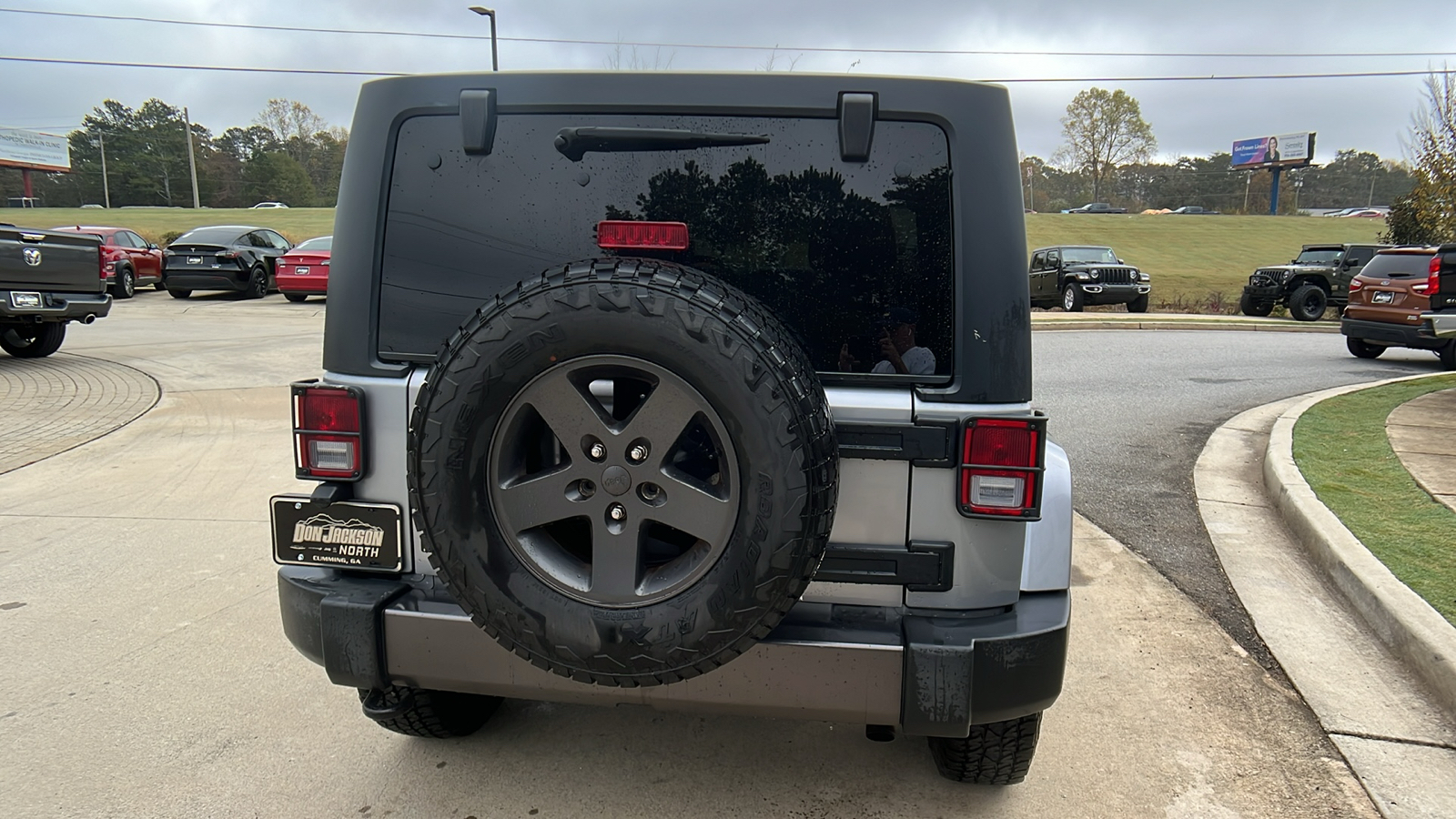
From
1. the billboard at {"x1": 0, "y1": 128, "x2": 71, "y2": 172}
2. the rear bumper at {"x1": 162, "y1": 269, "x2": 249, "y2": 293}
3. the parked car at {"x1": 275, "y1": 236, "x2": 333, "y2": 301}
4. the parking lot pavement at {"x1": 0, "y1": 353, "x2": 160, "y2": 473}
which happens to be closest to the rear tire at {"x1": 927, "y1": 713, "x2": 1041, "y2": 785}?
the parking lot pavement at {"x1": 0, "y1": 353, "x2": 160, "y2": 473}

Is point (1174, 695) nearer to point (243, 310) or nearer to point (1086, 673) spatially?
point (1086, 673)

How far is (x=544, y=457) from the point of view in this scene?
2.27 m

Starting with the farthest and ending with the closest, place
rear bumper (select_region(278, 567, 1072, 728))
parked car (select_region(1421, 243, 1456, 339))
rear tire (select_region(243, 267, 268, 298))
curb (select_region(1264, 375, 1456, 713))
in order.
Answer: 1. rear tire (select_region(243, 267, 268, 298))
2. parked car (select_region(1421, 243, 1456, 339))
3. curb (select_region(1264, 375, 1456, 713))
4. rear bumper (select_region(278, 567, 1072, 728))

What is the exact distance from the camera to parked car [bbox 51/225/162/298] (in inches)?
791

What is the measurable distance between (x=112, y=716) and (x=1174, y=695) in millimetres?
3793

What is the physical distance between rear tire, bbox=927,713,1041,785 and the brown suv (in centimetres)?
1285

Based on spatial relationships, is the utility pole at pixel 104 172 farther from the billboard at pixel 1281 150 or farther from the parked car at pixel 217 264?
the billboard at pixel 1281 150

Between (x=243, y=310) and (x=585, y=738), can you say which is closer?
(x=585, y=738)

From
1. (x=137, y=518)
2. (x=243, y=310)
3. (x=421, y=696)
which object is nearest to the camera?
(x=421, y=696)

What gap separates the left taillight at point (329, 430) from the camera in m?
2.48

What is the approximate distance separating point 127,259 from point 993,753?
76.6 feet

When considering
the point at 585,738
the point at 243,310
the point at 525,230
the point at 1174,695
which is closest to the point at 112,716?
the point at 585,738

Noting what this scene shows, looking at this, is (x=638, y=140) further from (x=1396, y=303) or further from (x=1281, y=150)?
(x=1281, y=150)

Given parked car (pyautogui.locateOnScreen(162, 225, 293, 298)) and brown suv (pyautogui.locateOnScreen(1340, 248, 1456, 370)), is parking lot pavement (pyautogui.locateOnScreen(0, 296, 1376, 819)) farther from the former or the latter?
parked car (pyautogui.locateOnScreen(162, 225, 293, 298))
